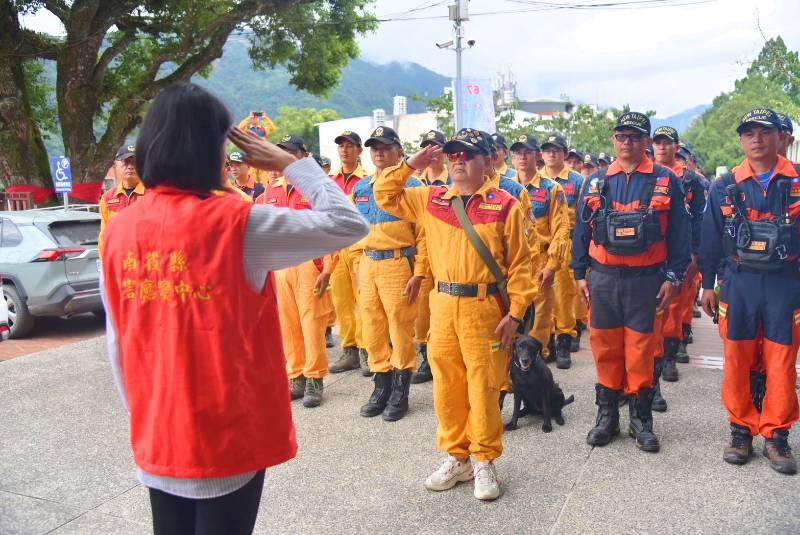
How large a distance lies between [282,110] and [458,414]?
258 feet

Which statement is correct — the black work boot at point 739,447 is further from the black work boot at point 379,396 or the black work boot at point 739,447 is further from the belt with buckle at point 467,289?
the black work boot at point 379,396

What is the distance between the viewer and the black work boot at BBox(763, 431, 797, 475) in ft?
12.9

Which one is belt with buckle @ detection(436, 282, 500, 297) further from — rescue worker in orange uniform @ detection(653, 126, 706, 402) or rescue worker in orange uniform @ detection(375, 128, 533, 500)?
rescue worker in orange uniform @ detection(653, 126, 706, 402)

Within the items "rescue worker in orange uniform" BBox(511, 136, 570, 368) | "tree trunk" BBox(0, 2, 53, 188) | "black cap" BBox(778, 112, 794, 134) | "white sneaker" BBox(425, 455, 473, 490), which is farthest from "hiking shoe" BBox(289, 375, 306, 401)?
"tree trunk" BBox(0, 2, 53, 188)

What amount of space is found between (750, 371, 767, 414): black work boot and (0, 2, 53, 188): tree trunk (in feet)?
53.5

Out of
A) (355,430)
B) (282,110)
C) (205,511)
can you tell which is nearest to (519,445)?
(355,430)

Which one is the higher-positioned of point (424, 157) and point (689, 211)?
point (424, 157)

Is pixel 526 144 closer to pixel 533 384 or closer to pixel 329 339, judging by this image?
pixel 533 384

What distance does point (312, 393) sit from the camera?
5609mm

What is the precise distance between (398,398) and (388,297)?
788 mm

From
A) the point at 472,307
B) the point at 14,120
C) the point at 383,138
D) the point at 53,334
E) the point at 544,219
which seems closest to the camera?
the point at 472,307

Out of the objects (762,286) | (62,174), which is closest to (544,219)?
(762,286)

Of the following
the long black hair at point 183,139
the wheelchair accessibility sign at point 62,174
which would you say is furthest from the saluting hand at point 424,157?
the wheelchair accessibility sign at point 62,174

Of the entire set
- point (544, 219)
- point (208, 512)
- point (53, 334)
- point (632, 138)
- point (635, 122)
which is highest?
point (635, 122)
